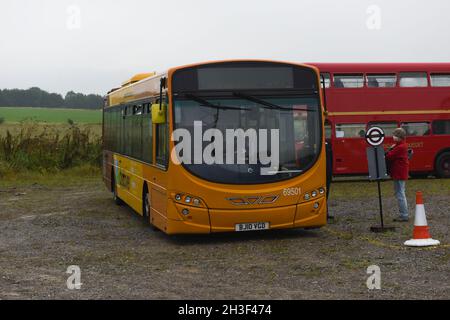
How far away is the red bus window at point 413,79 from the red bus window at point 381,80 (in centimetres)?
28

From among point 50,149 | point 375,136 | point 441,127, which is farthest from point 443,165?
point 375,136

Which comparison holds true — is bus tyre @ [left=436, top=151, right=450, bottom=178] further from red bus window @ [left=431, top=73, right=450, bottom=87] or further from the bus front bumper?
the bus front bumper

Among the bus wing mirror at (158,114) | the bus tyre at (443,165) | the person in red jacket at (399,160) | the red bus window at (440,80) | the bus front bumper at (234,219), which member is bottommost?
the bus tyre at (443,165)

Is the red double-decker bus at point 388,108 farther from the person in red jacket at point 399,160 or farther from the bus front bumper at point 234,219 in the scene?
the bus front bumper at point 234,219

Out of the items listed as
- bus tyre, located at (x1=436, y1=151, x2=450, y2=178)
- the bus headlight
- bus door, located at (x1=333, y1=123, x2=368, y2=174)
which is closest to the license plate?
the bus headlight

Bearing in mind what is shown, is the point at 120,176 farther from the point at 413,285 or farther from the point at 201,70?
the point at 413,285

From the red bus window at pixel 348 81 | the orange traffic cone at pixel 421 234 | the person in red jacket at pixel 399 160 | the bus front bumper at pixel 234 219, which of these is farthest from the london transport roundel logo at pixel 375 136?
the red bus window at pixel 348 81

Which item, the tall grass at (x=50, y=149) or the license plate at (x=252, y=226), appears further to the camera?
the tall grass at (x=50, y=149)

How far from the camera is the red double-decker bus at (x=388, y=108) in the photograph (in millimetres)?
27859

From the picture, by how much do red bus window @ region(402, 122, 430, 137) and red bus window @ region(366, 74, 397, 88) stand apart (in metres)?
1.46

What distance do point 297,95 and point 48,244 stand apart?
185 inches

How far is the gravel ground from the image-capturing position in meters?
9.28

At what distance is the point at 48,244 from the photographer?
45.7 feet
